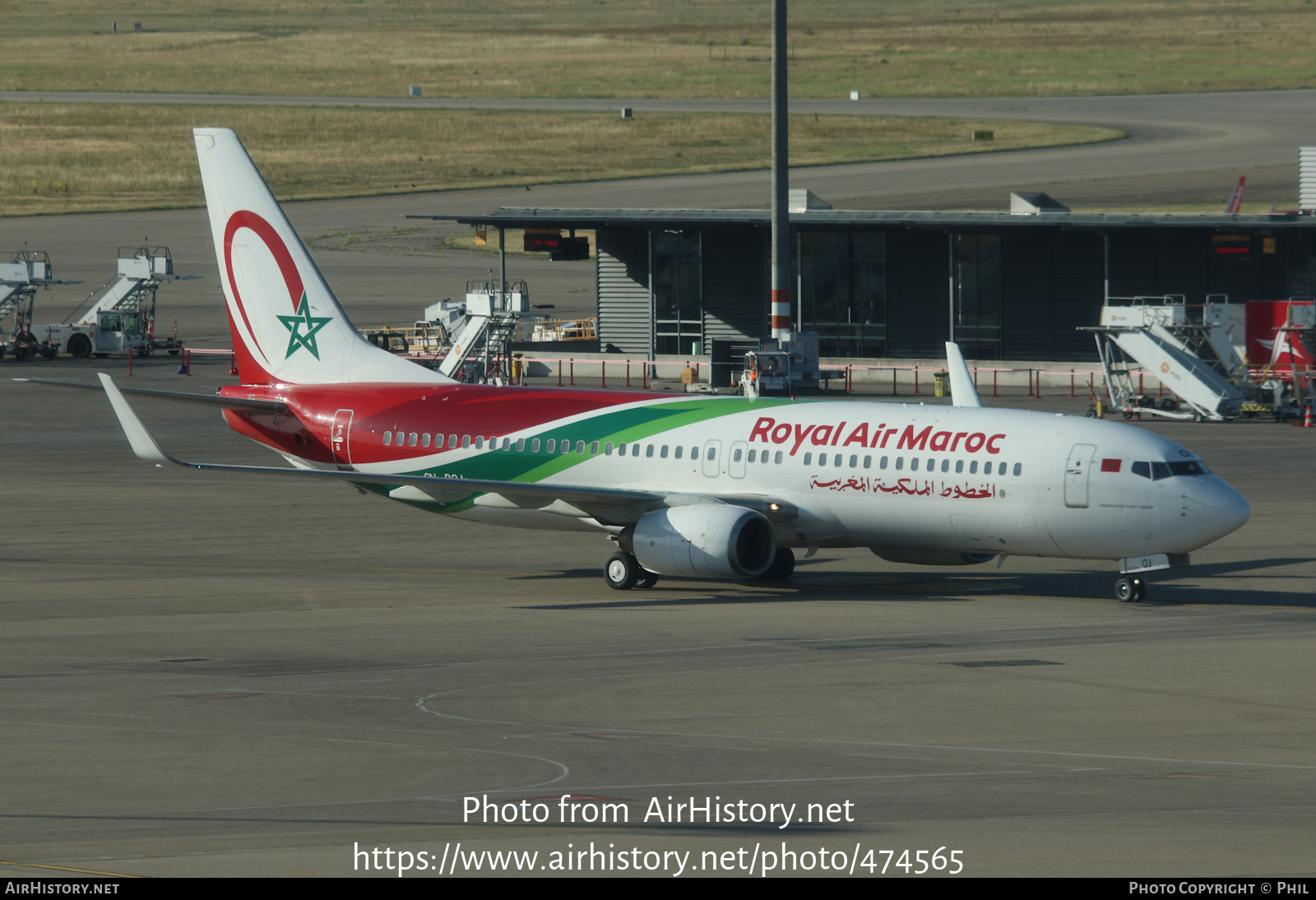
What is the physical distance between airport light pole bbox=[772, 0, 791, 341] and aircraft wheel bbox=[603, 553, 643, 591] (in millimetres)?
28850

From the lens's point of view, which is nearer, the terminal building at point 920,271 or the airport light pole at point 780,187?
the airport light pole at point 780,187

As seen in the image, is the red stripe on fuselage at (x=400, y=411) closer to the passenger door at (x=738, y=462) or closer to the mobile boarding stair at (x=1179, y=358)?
the passenger door at (x=738, y=462)

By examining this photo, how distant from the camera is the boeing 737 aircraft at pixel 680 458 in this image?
34.0m

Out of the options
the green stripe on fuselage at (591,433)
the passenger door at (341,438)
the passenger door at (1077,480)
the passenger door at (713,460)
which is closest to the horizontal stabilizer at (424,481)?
the green stripe on fuselage at (591,433)

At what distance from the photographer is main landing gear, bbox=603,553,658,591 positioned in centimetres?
3719

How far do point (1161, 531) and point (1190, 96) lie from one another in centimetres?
13804

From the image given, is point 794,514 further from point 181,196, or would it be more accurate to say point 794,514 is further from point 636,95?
point 636,95

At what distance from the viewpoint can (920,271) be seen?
81.4 metres

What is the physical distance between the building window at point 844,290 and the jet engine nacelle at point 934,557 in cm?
4587

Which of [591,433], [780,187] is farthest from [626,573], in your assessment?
[780,187]

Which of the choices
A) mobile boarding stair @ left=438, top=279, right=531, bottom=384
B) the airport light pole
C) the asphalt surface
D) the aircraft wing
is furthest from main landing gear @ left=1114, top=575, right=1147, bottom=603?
the asphalt surface

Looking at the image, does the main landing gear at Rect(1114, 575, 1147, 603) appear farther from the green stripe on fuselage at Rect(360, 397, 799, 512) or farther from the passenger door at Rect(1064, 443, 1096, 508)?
the green stripe on fuselage at Rect(360, 397, 799, 512)

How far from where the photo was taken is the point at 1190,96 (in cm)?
16188
